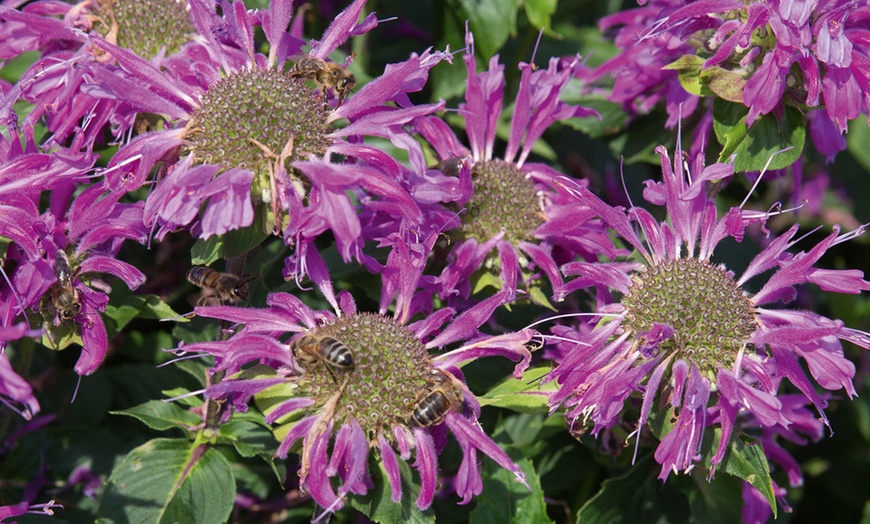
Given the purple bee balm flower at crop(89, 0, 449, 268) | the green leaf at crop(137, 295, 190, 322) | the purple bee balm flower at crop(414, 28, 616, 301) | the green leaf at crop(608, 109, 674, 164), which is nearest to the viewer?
the purple bee balm flower at crop(89, 0, 449, 268)

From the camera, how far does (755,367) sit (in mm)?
1829

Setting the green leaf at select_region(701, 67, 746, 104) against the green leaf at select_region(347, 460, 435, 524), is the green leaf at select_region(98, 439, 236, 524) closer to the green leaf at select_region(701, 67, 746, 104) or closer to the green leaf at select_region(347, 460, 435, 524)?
the green leaf at select_region(347, 460, 435, 524)

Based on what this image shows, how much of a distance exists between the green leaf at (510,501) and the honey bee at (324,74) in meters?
0.93

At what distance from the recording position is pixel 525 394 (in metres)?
1.92

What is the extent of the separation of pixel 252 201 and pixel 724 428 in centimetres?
99

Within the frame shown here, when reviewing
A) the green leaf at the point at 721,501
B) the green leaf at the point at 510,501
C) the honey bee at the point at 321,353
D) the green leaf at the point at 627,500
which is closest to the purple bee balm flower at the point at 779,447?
the green leaf at the point at 721,501

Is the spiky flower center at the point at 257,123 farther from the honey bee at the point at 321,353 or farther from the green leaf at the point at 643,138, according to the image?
the green leaf at the point at 643,138

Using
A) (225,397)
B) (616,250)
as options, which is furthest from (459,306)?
(225,397)

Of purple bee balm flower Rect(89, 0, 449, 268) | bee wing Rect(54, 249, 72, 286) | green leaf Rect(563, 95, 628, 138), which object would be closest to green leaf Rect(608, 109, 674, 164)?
green leaf Rect(563, 95, 628, 138)

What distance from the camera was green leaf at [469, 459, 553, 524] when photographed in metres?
2.10

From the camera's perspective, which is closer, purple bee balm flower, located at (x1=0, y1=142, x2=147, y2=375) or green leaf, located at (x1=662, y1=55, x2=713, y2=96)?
purple bee balm flower, located at (x1=0, y1=142, x2=147, y2=375)

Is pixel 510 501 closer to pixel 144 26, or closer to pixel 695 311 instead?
pixel 695 311

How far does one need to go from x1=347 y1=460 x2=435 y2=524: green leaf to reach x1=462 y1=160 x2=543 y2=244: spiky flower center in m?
0.62

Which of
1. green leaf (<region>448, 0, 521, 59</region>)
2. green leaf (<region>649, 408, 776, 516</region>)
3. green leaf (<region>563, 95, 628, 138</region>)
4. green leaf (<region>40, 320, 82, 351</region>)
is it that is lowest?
green leaf (<region>40, 320, 82, 351</region>)
